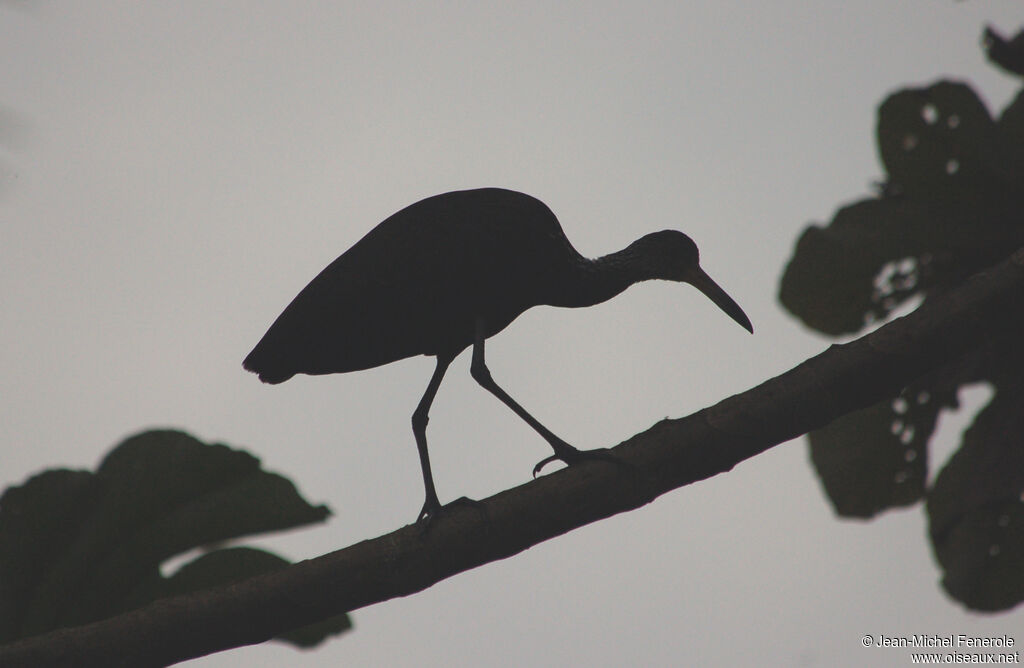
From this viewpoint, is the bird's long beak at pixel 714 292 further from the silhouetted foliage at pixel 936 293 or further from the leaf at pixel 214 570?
the leaf at pixel 214 570

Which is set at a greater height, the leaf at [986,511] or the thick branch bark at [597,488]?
the thick branch bark at [597,488]

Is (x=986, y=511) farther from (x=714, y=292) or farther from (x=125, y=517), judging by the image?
(x=125, y=517)

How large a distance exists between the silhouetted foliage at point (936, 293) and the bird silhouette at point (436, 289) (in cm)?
106

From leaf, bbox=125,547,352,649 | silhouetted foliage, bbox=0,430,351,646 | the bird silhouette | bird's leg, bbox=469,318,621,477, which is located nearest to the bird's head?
the bird silhouette

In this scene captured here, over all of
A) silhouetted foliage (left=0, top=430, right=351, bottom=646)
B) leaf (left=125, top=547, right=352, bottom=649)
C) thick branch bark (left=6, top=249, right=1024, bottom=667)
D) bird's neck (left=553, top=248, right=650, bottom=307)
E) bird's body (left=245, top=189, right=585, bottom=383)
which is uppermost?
bird's body (left=245, top=189, right=585, bottom=383)

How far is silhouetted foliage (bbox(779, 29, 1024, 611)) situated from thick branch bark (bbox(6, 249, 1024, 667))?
1215 mm

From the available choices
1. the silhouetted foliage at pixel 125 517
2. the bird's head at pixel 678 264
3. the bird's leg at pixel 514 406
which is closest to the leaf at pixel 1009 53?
the bird's head at pixel 678 264

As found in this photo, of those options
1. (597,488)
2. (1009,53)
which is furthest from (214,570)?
(1009,53)

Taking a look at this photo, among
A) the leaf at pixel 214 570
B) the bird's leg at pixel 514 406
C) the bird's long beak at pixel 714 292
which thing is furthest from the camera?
the bird's long beak at pixel 714 292

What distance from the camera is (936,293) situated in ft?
15.1

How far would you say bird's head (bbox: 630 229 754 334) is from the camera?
15.6 ft

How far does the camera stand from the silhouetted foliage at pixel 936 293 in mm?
4406

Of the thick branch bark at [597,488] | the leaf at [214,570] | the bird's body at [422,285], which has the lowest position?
the thick branch bark at [597,488]

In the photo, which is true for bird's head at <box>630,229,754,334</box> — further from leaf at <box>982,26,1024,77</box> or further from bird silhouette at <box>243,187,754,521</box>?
leaf at <box>982,26,1024,77</box>
